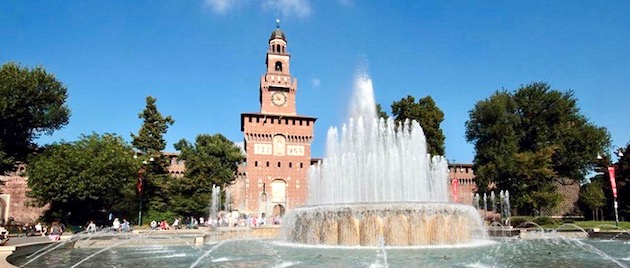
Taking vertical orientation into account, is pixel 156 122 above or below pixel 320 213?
above

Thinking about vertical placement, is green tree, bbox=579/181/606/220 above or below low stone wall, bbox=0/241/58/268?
above

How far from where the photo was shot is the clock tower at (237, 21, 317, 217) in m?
48.0

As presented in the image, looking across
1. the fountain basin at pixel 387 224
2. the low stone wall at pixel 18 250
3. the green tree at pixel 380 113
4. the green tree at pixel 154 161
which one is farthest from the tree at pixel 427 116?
the low stone wall at pixel 18 250

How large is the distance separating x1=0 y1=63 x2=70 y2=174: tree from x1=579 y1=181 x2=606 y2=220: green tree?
44.3 metres

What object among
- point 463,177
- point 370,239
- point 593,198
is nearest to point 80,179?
point 370,239

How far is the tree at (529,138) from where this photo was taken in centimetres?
3559

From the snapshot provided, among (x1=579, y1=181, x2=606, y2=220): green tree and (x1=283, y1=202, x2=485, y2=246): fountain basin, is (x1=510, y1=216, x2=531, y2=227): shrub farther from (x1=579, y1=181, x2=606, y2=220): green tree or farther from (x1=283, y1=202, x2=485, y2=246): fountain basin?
(x1=579, y1=181, x2=606, y2=220): green tree

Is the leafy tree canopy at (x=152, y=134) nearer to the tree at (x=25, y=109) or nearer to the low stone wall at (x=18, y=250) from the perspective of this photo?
the tree at (x=25, y=109)

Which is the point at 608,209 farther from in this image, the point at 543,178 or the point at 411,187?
the point at 411,187

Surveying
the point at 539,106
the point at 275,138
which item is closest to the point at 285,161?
the point at 275,138

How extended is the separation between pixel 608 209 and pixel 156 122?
127ft

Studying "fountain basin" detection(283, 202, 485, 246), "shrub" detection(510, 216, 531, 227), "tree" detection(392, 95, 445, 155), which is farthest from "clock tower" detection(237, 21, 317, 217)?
"fountain basin" detection(283, 202, 485, 246)

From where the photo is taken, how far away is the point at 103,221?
32.8m

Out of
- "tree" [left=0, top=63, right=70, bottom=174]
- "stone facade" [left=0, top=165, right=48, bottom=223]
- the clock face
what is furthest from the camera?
the clock face
